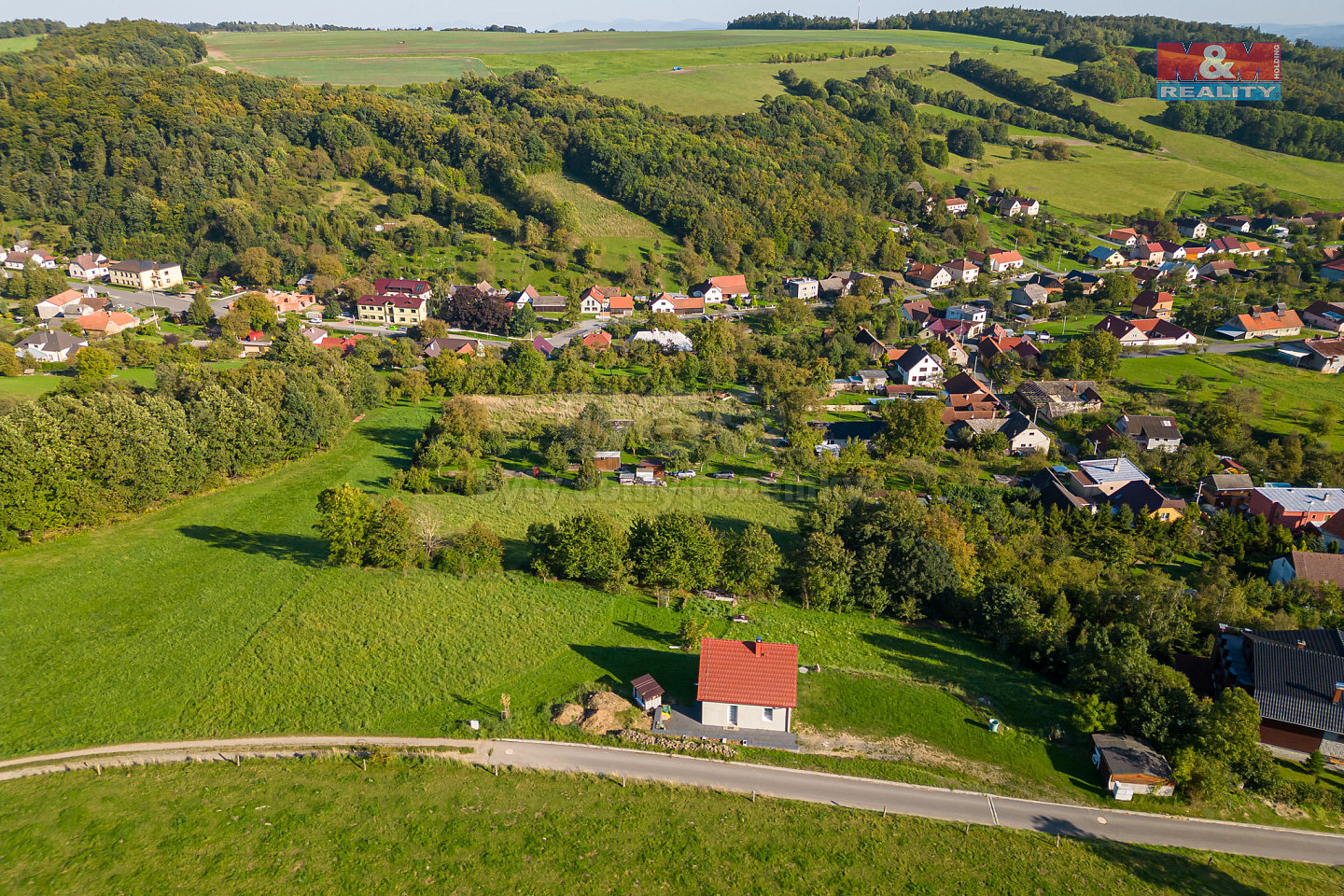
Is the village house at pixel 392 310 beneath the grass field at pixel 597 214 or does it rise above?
beneath

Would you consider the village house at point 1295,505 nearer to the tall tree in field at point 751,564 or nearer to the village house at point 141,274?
the tall tree in field at point 751,564

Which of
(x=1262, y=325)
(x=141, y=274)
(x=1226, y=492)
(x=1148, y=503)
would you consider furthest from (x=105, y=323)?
(x=1262, y=325)

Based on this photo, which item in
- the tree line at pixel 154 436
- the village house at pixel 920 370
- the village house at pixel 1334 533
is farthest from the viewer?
the village house at pixel 920 370

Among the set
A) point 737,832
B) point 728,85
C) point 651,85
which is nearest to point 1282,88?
point 728,85

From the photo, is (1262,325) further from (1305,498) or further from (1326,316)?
(1305,498)

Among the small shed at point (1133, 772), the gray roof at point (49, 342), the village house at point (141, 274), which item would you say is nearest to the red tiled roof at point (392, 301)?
the gray roof at point (49, 342)

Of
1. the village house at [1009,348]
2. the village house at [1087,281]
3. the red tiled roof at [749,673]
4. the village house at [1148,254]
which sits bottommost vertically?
the red tiled roof at [749,673]
